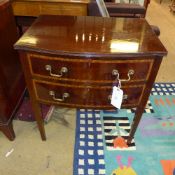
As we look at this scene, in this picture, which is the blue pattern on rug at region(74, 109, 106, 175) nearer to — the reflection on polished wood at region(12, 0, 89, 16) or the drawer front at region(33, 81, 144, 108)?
the drawer front at region(33, 81, 144, 108)

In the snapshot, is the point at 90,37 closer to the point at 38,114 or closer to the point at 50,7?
the point at 38,114

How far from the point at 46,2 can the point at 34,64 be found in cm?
106

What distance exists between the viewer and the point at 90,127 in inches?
58.4

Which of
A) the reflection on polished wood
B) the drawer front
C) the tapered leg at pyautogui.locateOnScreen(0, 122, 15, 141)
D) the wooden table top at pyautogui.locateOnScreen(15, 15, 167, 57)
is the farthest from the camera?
the reflection on polished wood

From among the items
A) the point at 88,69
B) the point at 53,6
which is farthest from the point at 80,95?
the point at 53,6

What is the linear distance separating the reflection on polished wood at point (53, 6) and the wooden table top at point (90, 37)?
0.64 m

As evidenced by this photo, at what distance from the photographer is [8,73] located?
1273 millimetres

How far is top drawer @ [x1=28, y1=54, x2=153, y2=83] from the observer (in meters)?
0.90

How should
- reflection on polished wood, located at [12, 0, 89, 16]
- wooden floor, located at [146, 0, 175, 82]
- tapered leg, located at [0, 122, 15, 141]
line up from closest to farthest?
tapered leg, located at [0, 122, 15, 141] → reflection on polished wood, located at [12, 0, 89, 16] → wooden floor, located at [146, 0, 175, 82]

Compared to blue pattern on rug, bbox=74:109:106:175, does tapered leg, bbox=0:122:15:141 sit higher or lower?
higher

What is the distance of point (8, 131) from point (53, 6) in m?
1.15

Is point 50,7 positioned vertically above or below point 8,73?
above

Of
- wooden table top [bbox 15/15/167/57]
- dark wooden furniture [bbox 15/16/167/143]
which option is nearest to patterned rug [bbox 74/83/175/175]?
dark wooden furniture [bbox 15/16/167/143]

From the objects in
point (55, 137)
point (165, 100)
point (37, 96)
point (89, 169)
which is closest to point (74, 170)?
point (89, 169)
